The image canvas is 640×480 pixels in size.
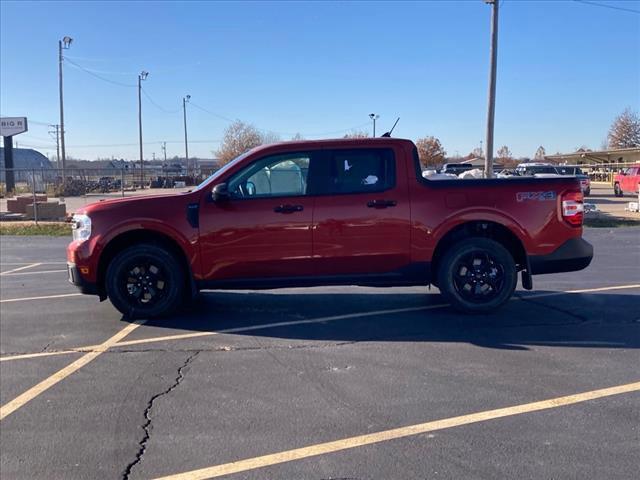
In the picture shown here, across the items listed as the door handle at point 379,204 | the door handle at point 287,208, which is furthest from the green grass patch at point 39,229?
the door handle at point 379,204

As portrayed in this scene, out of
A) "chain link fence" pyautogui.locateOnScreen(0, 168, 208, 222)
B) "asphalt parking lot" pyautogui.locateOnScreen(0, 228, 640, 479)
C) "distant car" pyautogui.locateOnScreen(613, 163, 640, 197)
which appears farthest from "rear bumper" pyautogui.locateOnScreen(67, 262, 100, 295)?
"distant car" pyautogui.locateOnScreen(613, 163, 640, 197)

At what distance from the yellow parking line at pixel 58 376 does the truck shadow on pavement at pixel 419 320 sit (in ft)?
1.72

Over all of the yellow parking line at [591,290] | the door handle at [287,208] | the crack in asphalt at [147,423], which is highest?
the door handle at [287,208]

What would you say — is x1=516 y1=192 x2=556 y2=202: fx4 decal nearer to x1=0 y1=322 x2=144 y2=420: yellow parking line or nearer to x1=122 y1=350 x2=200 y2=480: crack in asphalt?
x1=122 y1=350 x2=200 y2=480: crack in asphalt

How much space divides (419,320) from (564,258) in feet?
5.67

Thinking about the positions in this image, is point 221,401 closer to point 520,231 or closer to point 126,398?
point 126,398

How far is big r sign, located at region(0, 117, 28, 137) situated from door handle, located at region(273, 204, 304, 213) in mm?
42118

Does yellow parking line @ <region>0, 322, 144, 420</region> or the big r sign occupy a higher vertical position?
the big r sign

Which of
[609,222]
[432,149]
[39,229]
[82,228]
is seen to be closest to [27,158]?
[432,149]

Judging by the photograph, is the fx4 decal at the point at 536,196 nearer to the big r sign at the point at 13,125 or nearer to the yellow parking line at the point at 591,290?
the yellow parking line at the point at 591,290

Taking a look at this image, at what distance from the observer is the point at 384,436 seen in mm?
3844

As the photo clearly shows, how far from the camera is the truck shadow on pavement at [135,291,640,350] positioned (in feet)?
19.5

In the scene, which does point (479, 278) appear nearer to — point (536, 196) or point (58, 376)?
point (536, 196)

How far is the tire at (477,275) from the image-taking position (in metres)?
6.66
